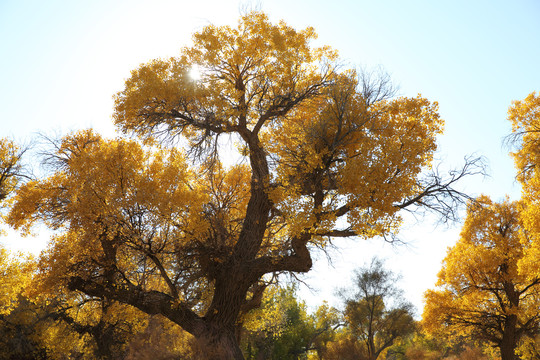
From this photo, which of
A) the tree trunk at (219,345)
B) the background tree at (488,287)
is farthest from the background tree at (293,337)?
the tree trunk at (219,345)

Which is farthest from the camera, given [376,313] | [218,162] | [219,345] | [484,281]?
[376,313]

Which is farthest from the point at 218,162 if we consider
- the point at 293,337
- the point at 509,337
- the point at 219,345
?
the point at 293,337

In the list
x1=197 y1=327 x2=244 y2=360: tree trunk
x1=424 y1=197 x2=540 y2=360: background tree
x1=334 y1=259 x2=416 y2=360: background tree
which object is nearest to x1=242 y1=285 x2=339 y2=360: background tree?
x1=334 y1=259 x2=416 y2=360: background tree

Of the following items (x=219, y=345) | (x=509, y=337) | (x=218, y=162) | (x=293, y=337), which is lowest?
(x=219, y=345)

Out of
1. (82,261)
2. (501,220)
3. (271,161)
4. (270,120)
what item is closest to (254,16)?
(270,120)

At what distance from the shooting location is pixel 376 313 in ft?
102

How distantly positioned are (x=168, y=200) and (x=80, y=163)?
10.7 feet

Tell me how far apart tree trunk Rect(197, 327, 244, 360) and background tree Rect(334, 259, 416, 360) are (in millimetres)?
20606

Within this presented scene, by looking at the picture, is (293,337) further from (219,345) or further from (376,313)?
(219,345)

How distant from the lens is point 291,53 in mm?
13320

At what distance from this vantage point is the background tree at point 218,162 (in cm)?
1154

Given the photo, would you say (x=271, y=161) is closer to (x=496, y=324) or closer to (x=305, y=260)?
(x=305, y=260)

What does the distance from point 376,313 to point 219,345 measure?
2194 cm

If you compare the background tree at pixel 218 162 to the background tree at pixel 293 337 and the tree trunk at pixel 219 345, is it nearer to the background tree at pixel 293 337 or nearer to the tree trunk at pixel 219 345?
the tree trunk at pixel 219 345
